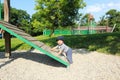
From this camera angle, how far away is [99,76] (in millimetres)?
7121

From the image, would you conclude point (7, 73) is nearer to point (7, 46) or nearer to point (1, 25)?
point (1, 25)

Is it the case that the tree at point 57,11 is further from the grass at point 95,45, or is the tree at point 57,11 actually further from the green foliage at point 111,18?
the green foliage at point 111,18

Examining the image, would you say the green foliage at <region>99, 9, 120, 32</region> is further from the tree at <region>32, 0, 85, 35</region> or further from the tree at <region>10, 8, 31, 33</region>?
the tree at <region>32, 0, 85, 35</region>

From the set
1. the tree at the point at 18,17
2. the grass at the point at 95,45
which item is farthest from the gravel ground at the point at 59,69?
the tree at the point at 18,17

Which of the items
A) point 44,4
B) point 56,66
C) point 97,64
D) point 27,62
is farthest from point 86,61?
point 44,4

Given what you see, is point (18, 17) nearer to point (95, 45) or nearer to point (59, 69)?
point (95, 45)

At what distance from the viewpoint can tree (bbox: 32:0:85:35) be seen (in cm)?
2380

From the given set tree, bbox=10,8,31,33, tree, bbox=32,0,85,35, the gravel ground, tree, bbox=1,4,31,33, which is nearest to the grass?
the gravel ground

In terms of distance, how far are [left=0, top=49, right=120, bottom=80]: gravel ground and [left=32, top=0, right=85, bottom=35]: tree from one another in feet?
47.5

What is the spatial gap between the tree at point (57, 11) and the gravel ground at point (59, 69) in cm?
1449

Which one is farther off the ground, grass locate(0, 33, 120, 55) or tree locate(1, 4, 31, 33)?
tree locate(1, 4, 31, 33)

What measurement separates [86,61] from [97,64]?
633mm

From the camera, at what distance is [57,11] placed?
24.3 m

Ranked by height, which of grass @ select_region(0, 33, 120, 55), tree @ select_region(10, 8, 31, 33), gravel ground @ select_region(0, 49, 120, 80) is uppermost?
tree @ select_region(10, 8, 31, 33)
